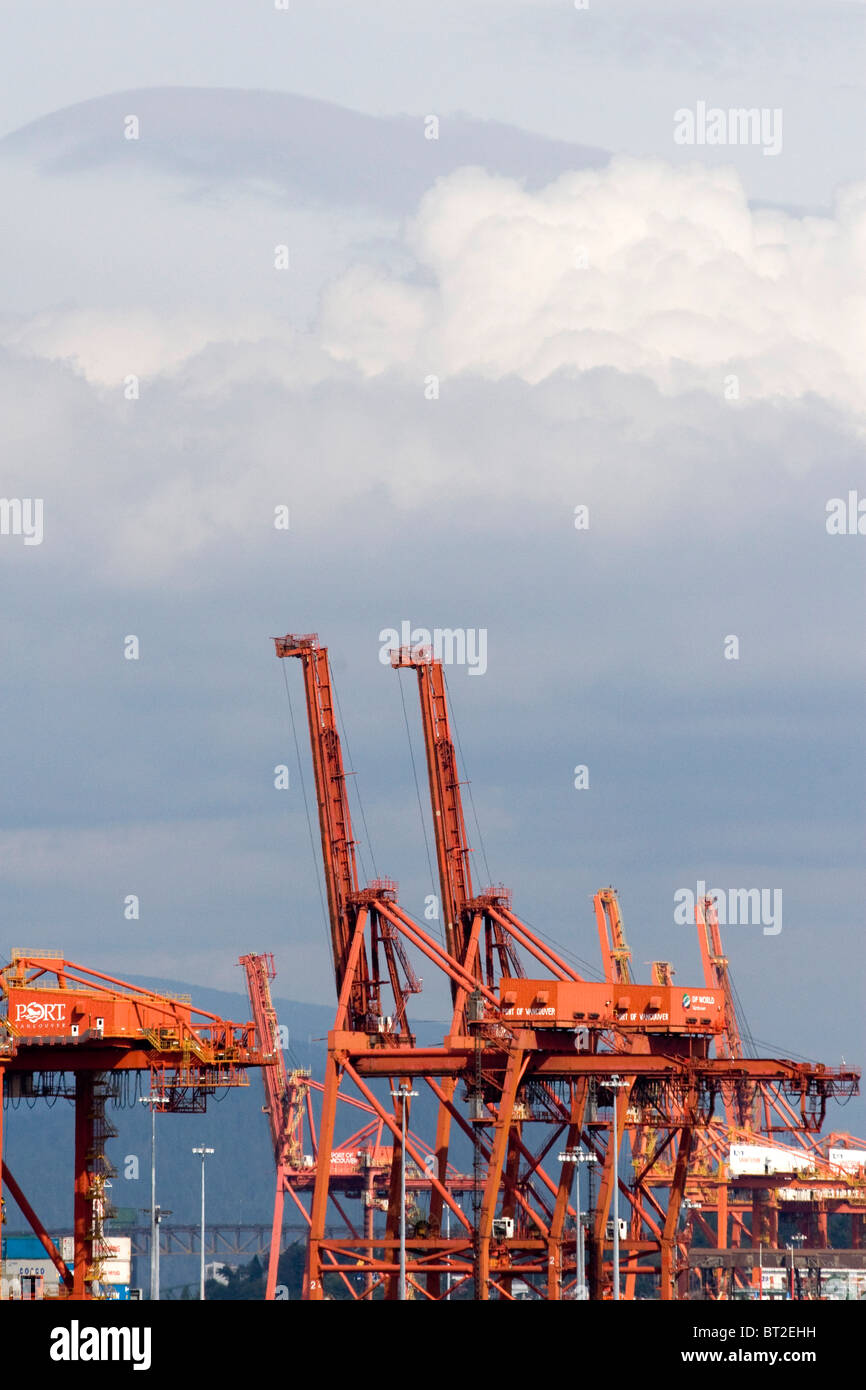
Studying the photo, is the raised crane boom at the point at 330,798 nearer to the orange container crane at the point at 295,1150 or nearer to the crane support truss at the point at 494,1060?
the crane support truss at the point at 494,1060

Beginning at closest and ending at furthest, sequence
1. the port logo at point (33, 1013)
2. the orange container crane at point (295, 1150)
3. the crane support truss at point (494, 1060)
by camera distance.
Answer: the port logo at point (33, 1013) → the crane support truss at point (494, 1060) → the orange container crane at point (295, 1150)

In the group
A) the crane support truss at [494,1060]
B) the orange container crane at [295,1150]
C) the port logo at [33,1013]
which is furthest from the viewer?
the orange container crane at [295,1150]

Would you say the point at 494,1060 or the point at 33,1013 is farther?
the point at 494,1060

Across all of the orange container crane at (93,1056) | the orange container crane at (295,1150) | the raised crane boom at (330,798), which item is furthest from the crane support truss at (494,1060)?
the orange container crane at (295,1150)

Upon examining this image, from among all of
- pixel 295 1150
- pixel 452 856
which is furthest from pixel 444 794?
pixel 295 1150

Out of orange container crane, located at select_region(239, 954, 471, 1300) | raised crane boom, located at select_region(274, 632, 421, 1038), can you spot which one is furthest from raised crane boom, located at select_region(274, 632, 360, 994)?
orange container crane, located at select_region(239, 954, 471, 1300)

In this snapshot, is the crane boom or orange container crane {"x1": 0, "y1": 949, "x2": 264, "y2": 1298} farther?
the crane boom

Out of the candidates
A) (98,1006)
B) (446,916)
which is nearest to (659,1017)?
(446,916)

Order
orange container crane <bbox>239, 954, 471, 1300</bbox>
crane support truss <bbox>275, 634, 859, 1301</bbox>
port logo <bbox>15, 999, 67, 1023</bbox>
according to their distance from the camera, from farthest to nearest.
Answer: orange container crane <bbox>239, 954, 471, 1300</bbox> < crane support truss <bbox>275, 634, 859, 1301</bbox> < port logo <bbox>15, 999, 67, 1023</bbox>

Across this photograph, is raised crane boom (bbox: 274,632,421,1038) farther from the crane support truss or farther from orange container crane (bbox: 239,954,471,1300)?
orange container crane (bbox: 239,954,471,1300)

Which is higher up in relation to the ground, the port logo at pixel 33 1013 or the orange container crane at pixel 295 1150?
the orange container crane at pixel 295 1150

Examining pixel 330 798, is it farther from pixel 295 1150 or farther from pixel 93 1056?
pixel 295 1150
